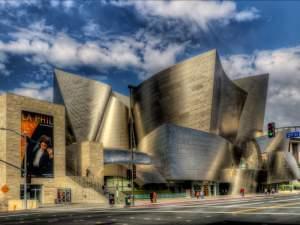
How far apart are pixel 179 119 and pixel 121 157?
15.0m

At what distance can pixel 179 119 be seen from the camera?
7838 cm

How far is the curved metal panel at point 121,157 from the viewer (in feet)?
221

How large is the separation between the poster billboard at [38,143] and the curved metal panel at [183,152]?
1864 centimetres

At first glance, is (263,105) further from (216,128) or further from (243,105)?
(216,128)

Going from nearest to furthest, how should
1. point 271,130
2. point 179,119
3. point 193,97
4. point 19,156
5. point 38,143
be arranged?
1. point 271,130
2. point 19,156
3. point 38,143
4. point 193,97
5. point 179,119

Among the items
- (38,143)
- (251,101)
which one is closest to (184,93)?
(251,101)

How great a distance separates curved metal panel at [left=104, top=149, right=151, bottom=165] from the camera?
6738 centimetres

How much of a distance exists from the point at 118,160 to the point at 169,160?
773 centimetres

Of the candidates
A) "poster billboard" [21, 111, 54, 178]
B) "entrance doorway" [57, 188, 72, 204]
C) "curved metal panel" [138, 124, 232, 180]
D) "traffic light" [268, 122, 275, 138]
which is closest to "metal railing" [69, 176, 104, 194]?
"entrance doorway" [57, 188, 72, 204]

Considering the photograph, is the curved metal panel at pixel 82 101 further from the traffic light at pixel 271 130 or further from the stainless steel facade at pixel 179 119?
the traffic light at pixel 271 130

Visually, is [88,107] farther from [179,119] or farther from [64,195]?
[64,195]

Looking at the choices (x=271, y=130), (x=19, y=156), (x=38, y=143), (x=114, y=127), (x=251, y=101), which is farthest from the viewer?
(x=251, y=101)

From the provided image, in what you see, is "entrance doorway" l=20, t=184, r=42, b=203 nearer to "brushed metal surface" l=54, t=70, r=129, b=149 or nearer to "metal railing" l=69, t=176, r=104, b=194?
"metal railing" l=69, t=176, r=104, b=194

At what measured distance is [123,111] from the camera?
87.4 metres
